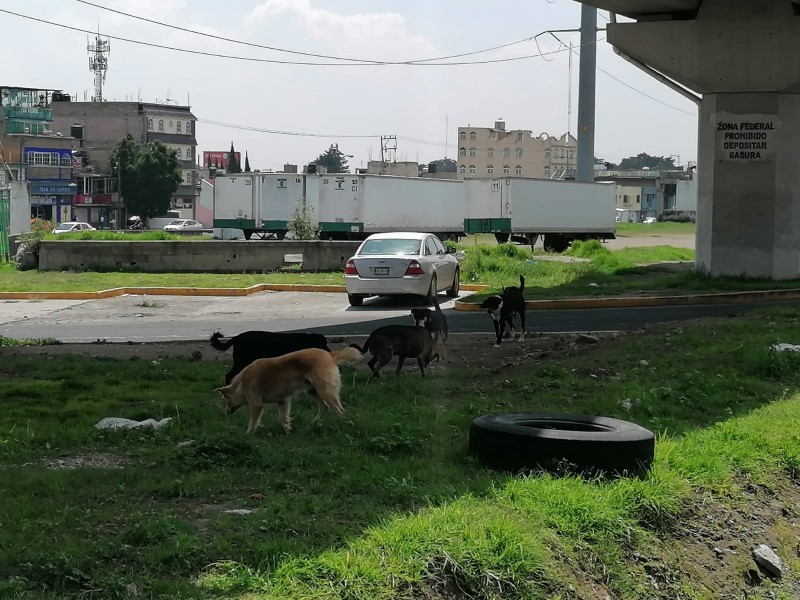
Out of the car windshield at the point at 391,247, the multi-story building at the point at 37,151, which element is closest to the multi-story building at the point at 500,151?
the multi-story building at the point at 37,151

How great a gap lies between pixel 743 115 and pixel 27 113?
280ft

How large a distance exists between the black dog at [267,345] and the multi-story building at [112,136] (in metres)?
99.0

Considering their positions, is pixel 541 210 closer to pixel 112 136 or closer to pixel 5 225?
pixel 5 225

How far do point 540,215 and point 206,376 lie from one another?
44.0 meters

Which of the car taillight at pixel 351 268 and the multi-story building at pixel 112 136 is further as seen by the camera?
the multi-story building at pixel 112 136

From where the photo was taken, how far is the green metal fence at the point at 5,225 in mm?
38494

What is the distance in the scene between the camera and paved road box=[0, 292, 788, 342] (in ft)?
62.0

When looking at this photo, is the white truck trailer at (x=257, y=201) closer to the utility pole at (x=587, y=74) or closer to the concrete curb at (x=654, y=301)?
the utility pole at (x=587, y=74)

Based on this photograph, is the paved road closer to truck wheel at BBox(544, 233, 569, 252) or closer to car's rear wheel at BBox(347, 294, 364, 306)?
car's rear wheel at BBox(347, 294, 364, 306)

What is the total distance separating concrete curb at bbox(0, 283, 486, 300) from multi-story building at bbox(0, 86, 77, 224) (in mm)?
73239

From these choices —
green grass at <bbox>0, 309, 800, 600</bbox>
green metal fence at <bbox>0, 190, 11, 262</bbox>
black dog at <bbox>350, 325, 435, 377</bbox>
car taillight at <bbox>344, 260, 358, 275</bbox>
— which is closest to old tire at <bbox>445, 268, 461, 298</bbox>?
car taillight at <bbox>344, 260, 358, 275</bbox>

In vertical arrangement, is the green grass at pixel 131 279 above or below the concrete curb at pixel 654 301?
below

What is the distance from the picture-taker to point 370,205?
51.5 m

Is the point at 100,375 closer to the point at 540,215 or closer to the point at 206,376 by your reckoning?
the point at 206,376
